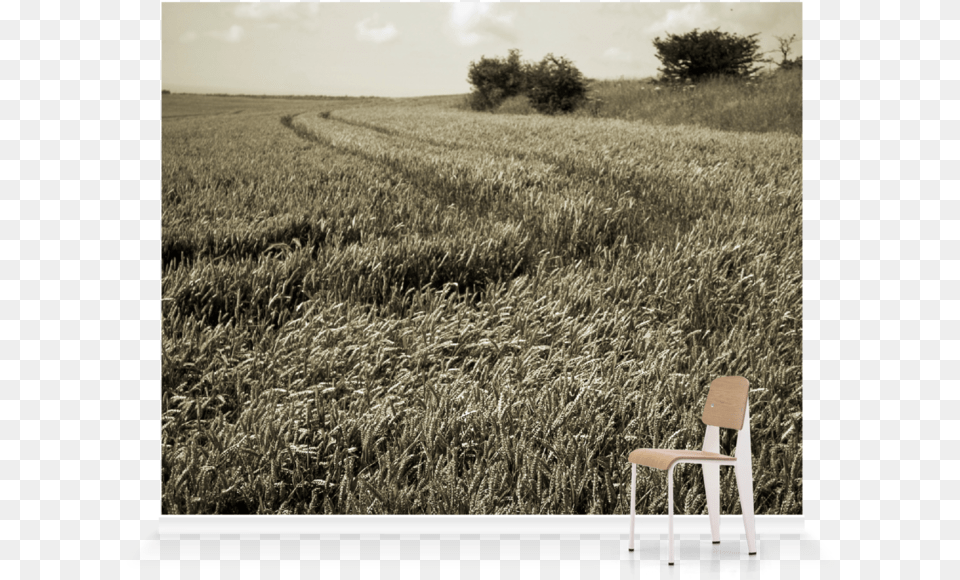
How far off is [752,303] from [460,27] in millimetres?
1284

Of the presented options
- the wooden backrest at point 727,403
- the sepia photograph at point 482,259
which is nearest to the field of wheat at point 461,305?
the sepia photograph at point 482,259

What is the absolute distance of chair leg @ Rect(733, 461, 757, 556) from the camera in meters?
2.00

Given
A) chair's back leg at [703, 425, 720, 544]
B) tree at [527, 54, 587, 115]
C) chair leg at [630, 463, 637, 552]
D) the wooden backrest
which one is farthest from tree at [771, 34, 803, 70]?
chair leg at [630, 463, 637, 552]

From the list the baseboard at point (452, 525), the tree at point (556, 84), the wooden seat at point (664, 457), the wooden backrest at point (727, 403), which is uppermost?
the tree at point (556, 84)

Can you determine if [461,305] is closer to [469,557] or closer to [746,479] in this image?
[469,557]

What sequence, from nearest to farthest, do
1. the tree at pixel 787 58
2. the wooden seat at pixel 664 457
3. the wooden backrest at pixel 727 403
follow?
the wooden seat at pixel 664 457
the wooden backrest at pixel 727 403
the tree at pixel 787 58

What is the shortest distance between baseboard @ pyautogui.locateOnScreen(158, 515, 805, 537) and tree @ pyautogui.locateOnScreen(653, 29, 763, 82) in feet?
4.69

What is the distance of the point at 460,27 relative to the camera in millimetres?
2479

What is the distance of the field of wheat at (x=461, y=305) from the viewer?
6.56 ft

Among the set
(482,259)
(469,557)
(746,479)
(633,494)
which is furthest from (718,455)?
(482,259)

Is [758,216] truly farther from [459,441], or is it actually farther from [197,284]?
[197,284]

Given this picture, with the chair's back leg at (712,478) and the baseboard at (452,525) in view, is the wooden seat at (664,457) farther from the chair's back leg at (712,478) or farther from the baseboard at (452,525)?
the baseboard at (452,525)

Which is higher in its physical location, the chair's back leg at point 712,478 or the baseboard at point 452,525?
the chair's back leg at point 712,478
